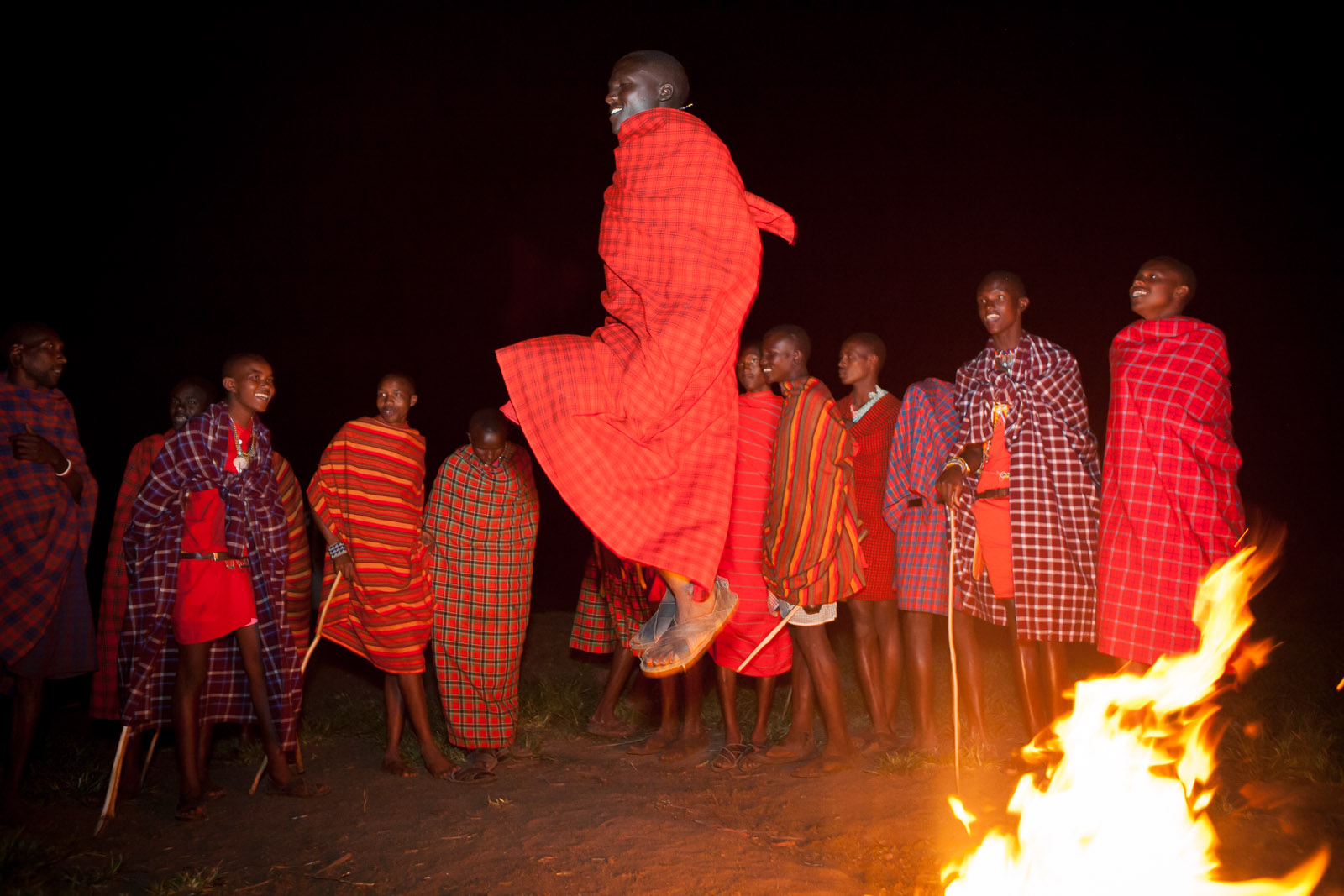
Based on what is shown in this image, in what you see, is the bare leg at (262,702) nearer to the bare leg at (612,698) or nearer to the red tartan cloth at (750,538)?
the bare leg at (612,698)

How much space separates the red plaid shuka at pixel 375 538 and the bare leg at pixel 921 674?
2658mm

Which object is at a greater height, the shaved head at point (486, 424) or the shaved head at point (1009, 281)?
the shaved head at point (1009, 281)

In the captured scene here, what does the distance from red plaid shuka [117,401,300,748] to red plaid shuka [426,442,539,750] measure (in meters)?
0.85

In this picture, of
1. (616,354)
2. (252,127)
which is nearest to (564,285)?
(252,127)

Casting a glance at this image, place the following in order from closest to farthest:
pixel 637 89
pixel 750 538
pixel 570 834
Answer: pixel 637 89
pixel 570 834
pixel 750 538

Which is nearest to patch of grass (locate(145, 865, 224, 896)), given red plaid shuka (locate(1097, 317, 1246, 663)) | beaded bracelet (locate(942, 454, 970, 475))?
beaded bracelet (locate(942, 454, 970, 475))

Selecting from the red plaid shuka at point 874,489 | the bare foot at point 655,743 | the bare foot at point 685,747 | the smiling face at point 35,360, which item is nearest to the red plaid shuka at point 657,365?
the red plaid shuka at point 874,489

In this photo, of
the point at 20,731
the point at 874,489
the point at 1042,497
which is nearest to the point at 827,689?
the point at 874,489

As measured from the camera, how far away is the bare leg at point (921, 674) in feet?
16.6

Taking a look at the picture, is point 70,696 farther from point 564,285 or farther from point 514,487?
point 564,285

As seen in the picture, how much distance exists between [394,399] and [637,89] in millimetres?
2930

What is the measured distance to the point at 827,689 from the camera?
4.98m

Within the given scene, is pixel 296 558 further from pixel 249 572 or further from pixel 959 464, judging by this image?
pixel 959 464

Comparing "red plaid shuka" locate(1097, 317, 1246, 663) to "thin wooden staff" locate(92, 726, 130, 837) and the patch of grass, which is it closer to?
the patch of grass
